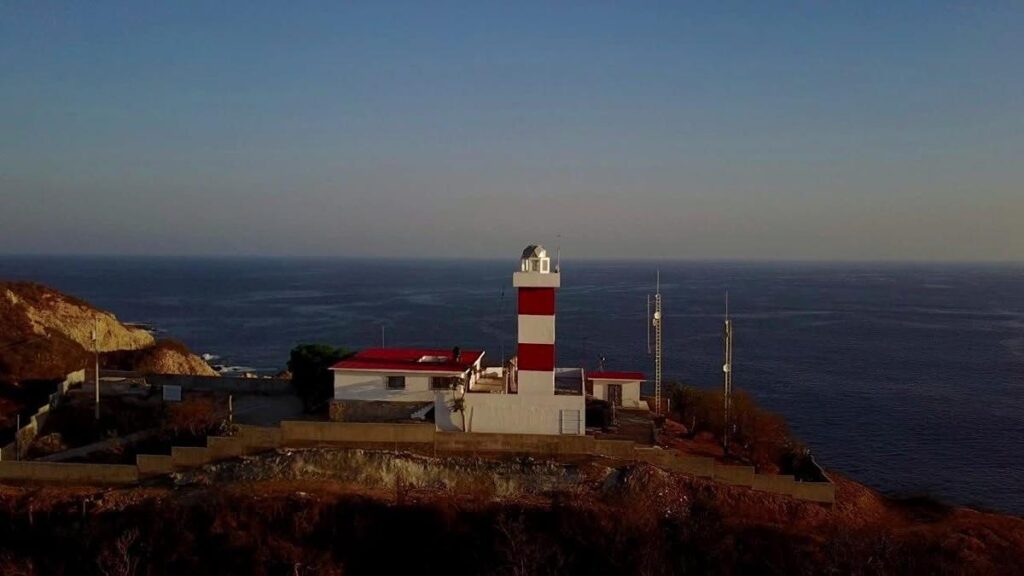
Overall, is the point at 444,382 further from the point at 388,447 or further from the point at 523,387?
the point at 388,447

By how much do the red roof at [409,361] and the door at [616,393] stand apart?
475cm

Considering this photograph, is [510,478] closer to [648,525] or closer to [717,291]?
[648,525]

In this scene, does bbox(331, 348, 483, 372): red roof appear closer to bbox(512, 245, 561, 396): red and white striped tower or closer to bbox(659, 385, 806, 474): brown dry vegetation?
bbox(512, 245, 561, 396): red and white striped tower

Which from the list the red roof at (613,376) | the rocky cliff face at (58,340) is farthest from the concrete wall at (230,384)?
the red roof at (613,376)

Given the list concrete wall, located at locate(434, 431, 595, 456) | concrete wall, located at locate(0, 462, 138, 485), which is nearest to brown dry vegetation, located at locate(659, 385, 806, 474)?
concrete wall, located at locate(434, 431, 595, 456)

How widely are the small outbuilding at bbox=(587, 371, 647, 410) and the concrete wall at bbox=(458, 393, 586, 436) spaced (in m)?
4.00

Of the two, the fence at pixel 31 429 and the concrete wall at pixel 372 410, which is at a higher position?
the concrete wall at pixel 372 410

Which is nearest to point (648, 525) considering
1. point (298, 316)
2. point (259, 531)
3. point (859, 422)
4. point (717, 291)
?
point (259, 531)

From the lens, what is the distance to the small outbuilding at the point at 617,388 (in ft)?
86.2

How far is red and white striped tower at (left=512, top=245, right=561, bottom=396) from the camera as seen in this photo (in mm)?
22703

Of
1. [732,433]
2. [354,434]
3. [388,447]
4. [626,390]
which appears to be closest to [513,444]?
[388,447]

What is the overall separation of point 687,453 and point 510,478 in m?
5.83

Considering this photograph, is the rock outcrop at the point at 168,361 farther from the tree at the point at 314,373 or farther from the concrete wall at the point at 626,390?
the concrete wall at the point at 626,390

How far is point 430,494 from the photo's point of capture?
2028cm
